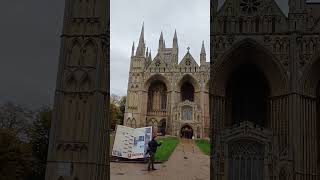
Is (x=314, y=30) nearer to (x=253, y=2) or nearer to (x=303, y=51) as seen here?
(x=303, y=51)

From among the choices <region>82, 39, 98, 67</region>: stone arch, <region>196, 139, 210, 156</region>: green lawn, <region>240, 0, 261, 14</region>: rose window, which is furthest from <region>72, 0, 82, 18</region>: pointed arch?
<region>196, 139, 210, 156</region>: green lawn

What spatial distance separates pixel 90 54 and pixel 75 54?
0.72m

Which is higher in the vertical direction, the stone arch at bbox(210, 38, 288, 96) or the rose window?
the rose window

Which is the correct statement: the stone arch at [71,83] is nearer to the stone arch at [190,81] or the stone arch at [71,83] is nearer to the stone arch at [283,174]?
the stone arch at [283,174]

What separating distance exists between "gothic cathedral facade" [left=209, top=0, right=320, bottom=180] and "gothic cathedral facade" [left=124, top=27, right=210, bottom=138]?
43.3 meters

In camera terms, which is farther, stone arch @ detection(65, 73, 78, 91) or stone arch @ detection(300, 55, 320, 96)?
stone arch @ detection(300, 55, 320, 96)

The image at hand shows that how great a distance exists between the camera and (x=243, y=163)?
20188 mm

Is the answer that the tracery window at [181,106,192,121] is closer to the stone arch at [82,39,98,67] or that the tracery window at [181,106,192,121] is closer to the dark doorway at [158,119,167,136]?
the dark doorway at [158,119,167,136]

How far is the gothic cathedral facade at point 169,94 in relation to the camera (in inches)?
2586

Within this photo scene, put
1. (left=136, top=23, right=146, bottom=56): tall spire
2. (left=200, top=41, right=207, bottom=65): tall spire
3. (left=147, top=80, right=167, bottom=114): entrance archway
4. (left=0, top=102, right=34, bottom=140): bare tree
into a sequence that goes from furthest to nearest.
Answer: (left=136, top=23, right=146, bottom=56): tall spire
(left=147, top=80, right=167, bottom=114): entrance archway
(left=200, top=41, right=207, bottom=65): tall spire
(left=0, top=102, right=34, bottom=140): bare tree

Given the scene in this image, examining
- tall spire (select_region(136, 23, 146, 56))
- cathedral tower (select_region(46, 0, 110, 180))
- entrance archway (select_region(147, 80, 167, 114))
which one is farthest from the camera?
tall spire (select_region(136, 23, 146, 56))

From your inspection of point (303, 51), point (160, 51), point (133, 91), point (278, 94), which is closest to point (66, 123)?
point (278, 94)

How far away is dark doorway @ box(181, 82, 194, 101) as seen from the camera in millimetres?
69438

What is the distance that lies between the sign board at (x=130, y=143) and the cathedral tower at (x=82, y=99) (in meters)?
10.8
